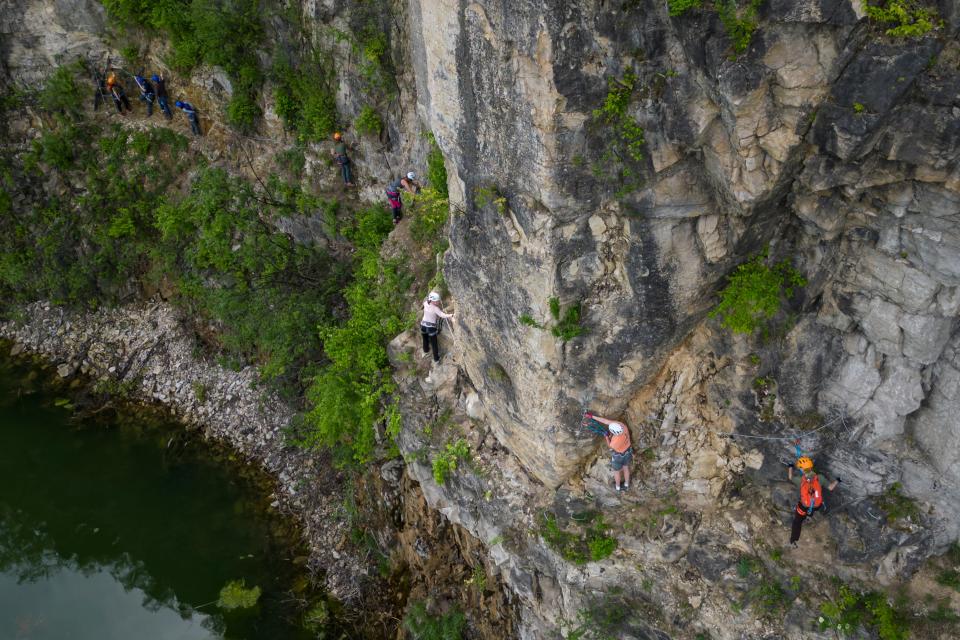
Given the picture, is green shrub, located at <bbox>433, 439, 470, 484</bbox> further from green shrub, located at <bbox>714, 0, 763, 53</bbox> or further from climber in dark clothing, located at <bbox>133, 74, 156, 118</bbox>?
climber in dark clothing, located at <bbox>133, 74, 156, 118</bbox>

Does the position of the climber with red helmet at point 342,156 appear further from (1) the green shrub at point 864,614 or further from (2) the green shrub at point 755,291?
(1) the green shrub at point 864,614

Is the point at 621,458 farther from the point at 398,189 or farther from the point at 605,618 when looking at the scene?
the point at 398,189

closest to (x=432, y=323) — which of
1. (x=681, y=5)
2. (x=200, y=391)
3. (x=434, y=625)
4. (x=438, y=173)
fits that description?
(x=438, y=173)

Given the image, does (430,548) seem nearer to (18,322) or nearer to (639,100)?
(639,100)

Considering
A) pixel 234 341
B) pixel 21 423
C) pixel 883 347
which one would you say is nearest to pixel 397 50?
pixel 234 341

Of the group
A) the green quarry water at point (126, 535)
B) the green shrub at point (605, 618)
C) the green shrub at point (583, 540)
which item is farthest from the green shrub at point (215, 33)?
the green shrub at point (605, 618)

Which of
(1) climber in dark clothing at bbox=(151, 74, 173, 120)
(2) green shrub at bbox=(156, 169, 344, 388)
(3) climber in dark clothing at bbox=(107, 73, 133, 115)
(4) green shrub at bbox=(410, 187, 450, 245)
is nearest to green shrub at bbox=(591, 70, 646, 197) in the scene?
(4) green shrub at bbox=(410, 187, 450, 245)
